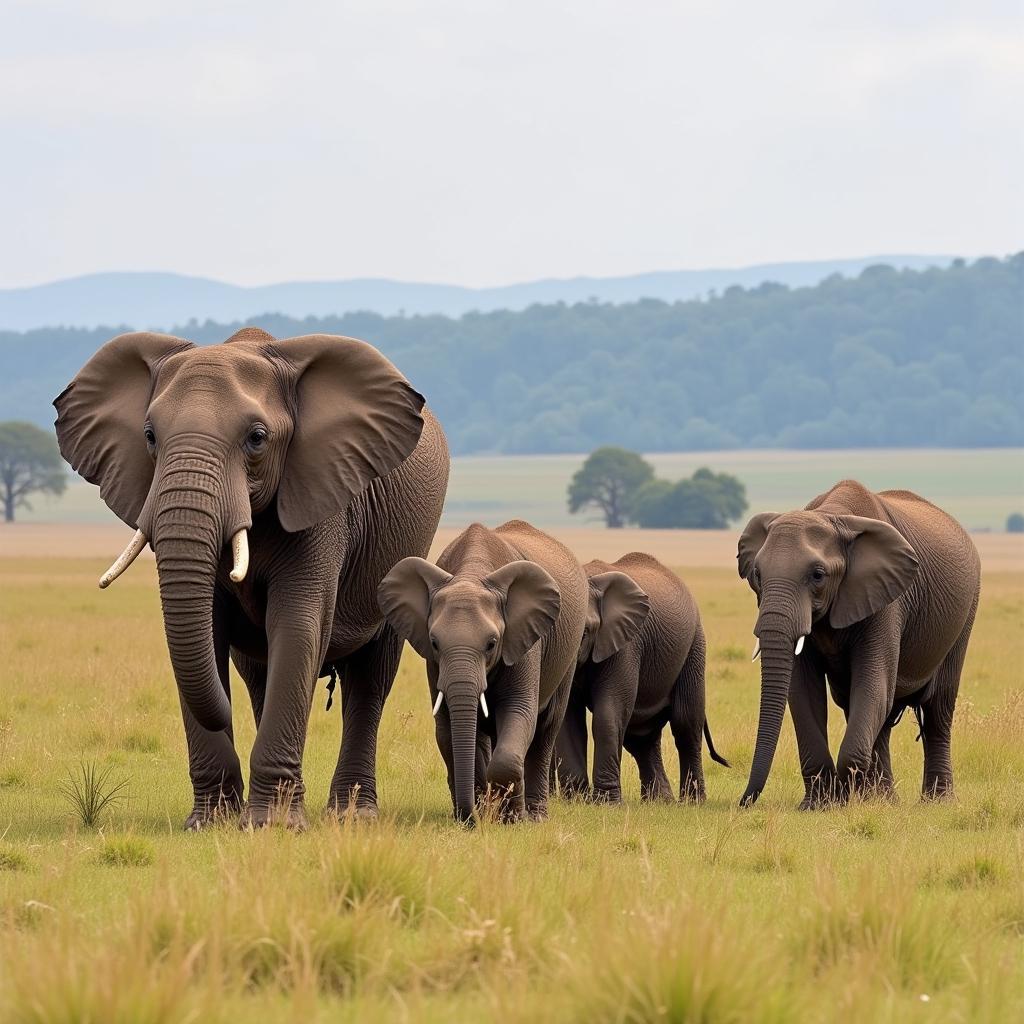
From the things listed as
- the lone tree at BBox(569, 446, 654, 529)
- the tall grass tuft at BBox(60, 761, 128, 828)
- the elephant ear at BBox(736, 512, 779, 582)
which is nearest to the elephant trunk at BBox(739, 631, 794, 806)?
the elephant ear at BBox(736, 512, 779, 582)

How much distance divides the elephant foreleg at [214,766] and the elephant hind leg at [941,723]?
5.20m

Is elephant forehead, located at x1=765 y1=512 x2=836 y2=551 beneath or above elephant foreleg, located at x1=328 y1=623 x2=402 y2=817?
above

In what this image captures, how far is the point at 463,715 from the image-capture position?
11.0 m

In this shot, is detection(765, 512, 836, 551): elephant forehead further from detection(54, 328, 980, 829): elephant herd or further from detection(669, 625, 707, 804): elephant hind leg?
detection(669, 625, 707, 804): elephant hind leg

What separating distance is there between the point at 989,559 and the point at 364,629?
7614cm

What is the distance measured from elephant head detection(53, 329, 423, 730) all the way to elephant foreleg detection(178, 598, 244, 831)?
2.16ft

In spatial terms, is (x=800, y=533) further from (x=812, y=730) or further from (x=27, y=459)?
(x=27, y=459)

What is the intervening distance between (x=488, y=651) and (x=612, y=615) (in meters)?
3.29

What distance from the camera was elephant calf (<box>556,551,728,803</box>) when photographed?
47.3ft

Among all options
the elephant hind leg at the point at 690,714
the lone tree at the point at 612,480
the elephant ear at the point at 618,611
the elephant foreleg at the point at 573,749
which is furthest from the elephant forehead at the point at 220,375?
the lone tree at the point at 612,480

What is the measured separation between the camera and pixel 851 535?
13.3m

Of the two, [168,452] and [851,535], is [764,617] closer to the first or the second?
[851,535]

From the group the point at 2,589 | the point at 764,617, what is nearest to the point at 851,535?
the point at 764,617

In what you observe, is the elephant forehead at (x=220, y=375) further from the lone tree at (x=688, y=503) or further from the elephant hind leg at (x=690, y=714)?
the lone tree at (x=688, y=503)
